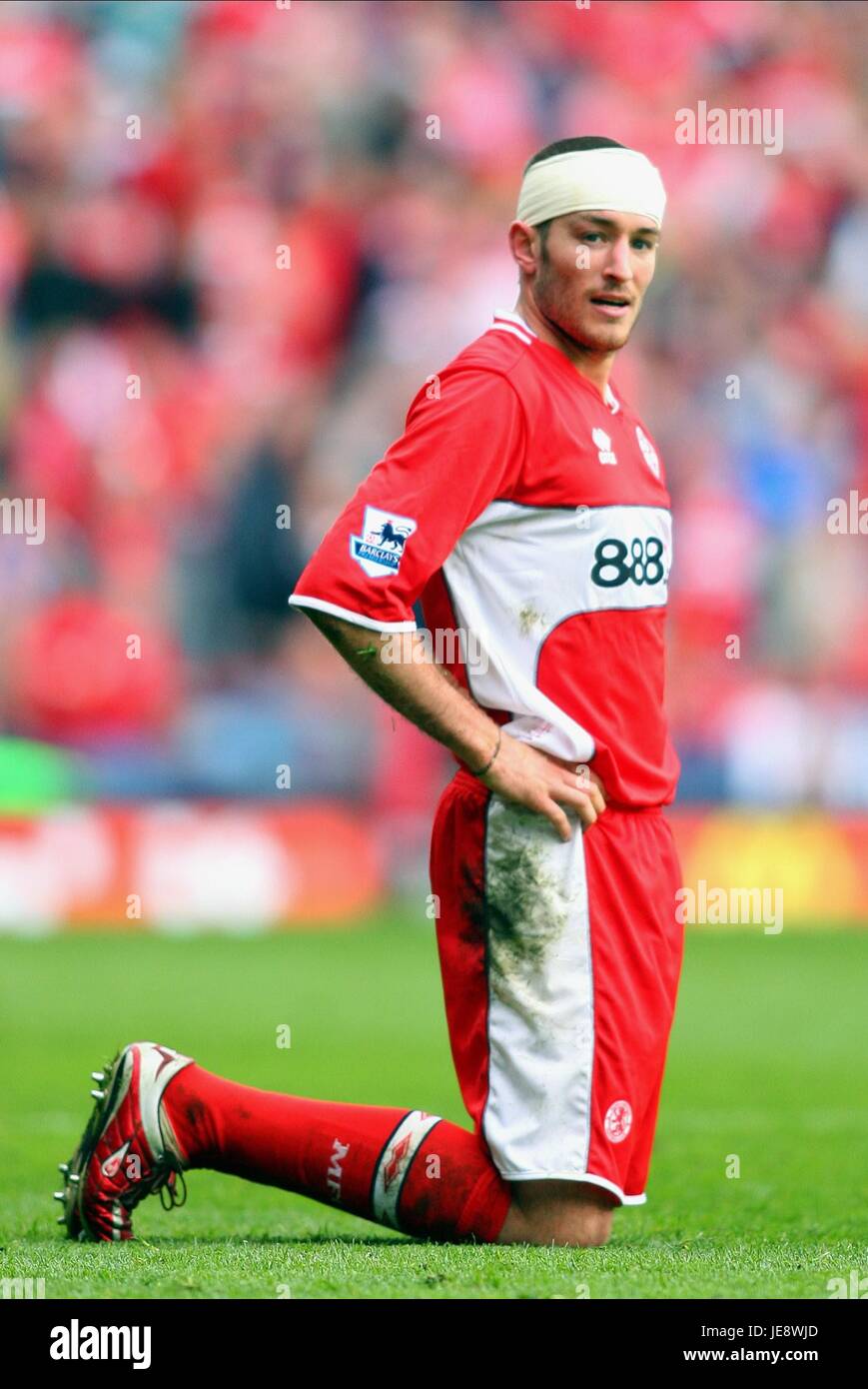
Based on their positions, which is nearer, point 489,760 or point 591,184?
point 489,760

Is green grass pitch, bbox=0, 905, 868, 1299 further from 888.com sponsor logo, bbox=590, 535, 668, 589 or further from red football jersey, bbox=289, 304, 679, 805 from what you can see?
888.com sponsor logo, bbox=590, 535, 668, 589

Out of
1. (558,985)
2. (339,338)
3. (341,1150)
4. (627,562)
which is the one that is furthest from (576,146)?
(339,338)

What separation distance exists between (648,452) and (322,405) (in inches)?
408

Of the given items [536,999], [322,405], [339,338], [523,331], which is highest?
[339,338]

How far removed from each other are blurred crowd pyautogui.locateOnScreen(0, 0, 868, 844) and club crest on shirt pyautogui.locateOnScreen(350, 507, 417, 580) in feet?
29.2

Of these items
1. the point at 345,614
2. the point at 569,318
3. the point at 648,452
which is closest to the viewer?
the point at 345,614

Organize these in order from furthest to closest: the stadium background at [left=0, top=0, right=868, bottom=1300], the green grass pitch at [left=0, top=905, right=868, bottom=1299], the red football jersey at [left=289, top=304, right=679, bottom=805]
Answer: the stadium background at [left=0, top=0, right=868, bottom=1300] → the red football jersey at [left=289, top=304, right=679, bottom=805] → the green grass pitch at [left=0, top=905, right=868, bottom=1299]

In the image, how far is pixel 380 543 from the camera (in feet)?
13.7

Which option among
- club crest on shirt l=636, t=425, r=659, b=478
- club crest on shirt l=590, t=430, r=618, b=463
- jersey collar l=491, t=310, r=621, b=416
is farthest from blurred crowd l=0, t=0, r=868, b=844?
club crest on shirt l=590, t=430, r=618, b=463

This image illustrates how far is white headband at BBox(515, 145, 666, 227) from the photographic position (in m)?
4.51

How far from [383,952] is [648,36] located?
27.4ft

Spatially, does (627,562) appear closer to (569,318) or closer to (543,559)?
(543,559)

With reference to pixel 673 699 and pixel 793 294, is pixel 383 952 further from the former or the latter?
pixel 793 294

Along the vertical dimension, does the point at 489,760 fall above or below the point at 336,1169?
above
